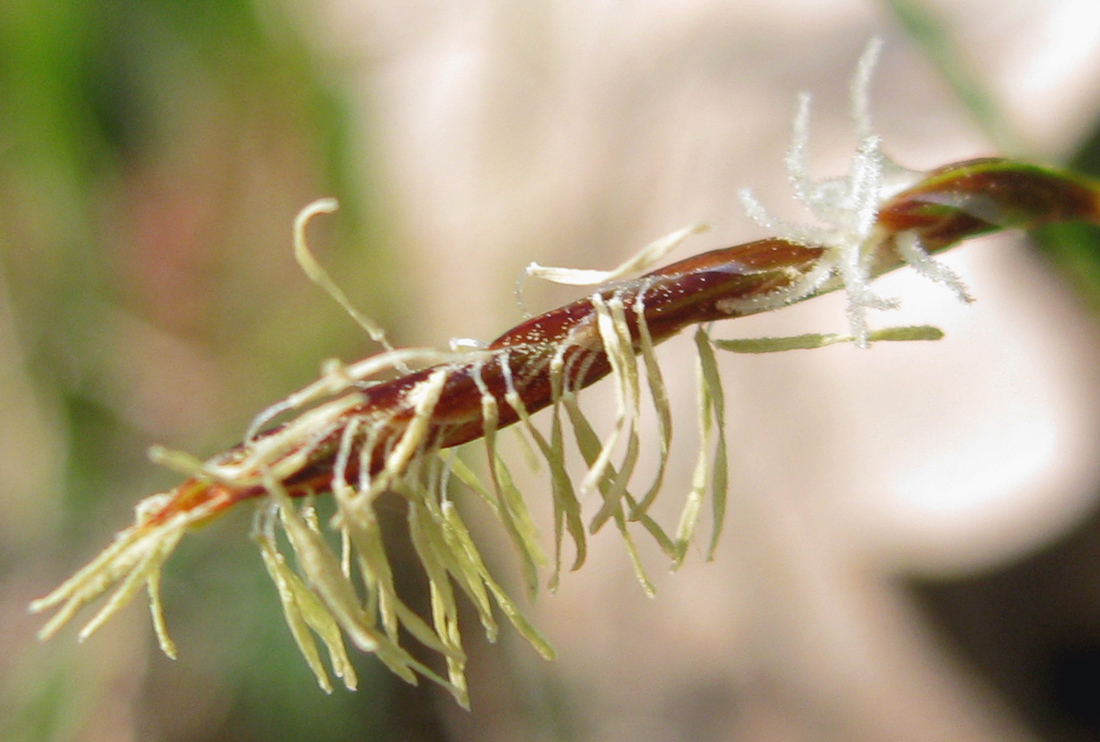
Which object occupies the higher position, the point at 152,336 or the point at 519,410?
the point at 152,336

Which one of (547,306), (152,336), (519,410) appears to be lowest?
(519,410)

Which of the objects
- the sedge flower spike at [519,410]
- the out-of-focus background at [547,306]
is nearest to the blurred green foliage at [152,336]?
the out-of-focus background at [547,306]

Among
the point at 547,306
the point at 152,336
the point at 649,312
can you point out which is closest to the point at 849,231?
the point at 649,312

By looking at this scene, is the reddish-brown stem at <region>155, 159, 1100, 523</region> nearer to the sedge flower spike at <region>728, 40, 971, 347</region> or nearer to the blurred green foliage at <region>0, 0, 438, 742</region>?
the sedge flower spike at <region>728, 40, 971, 347</region>

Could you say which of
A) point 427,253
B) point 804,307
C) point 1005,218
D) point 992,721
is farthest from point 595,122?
point 1005,218

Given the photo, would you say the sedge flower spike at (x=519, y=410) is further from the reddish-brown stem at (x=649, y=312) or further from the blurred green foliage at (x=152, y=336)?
the blurred green foliage at (x=152, y=336)

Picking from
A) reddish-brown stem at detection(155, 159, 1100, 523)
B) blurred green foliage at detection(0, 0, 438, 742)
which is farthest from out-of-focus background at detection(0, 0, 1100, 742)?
reddish-brown stem at detection(155, 159, 1100, 523)

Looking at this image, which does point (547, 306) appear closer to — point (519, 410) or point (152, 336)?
point (152, 336)
